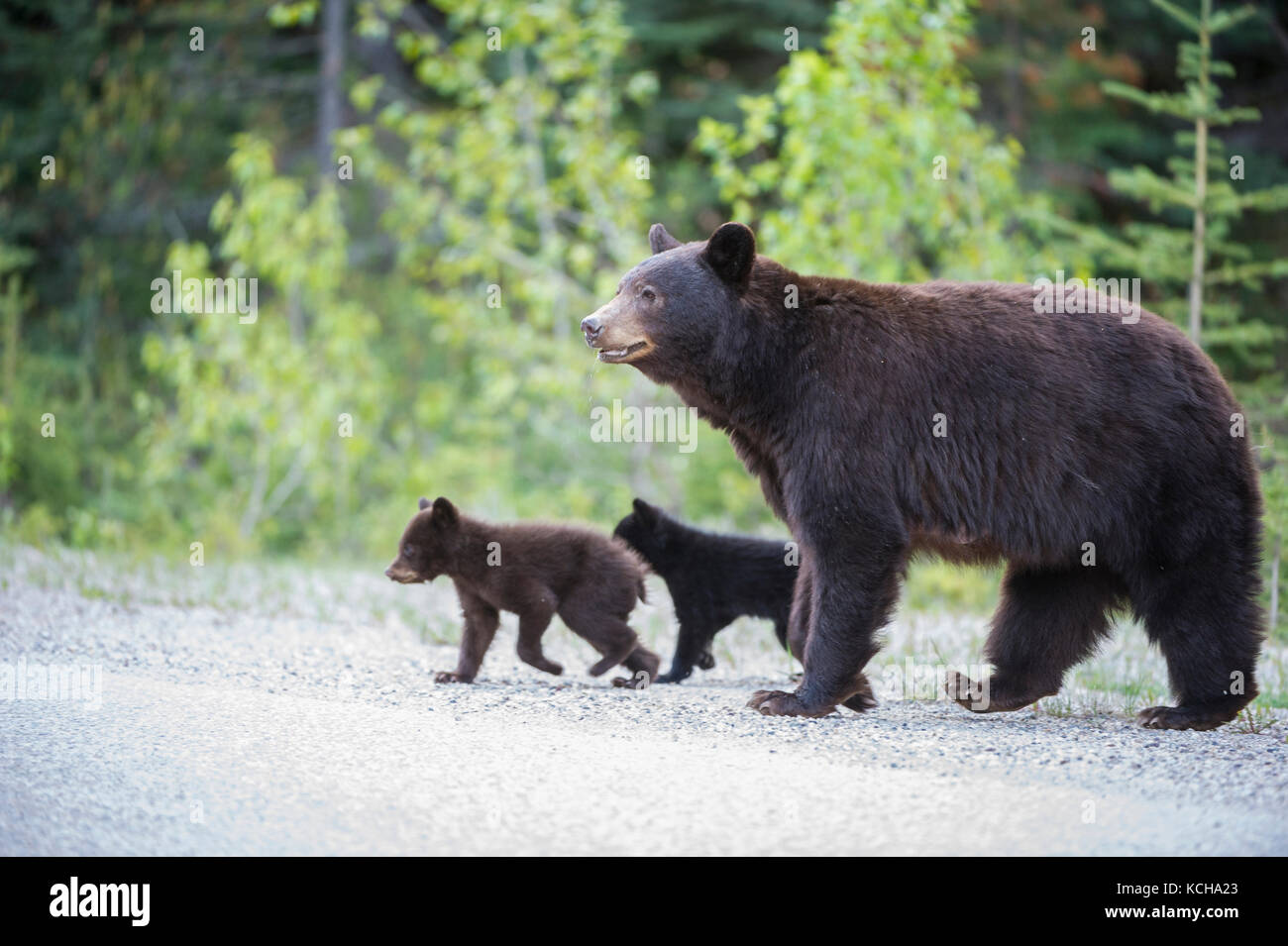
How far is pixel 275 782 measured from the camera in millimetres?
4613

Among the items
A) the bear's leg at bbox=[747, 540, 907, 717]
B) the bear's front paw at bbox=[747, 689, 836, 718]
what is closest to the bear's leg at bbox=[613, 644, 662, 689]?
the bear's front paw at bbox=[747, 689, 836, 718]

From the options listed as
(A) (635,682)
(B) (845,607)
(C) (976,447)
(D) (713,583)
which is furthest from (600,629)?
(C) (976,447)

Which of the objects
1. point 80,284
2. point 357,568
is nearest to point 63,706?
point 357,568

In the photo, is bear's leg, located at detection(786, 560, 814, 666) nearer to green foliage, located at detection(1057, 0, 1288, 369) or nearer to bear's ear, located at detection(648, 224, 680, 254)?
bear's ear, located at detection(648, 224, 680, 254)

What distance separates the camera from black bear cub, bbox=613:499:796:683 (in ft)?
24.0

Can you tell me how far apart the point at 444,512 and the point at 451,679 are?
0.91 metres

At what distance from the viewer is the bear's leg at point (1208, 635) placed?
5.56 metres

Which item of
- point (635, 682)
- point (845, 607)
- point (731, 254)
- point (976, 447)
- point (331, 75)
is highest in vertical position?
point (331, 75)

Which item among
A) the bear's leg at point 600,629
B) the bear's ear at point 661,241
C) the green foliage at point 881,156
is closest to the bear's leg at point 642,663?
the bear's leg at point 600,629

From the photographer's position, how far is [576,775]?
467 centimetres

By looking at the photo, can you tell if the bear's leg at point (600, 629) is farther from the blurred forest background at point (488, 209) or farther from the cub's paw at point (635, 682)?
the blurred forest background at point (488, 209)

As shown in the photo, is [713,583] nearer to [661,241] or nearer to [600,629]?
[600,629]

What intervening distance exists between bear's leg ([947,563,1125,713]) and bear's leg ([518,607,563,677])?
211 centimetres
